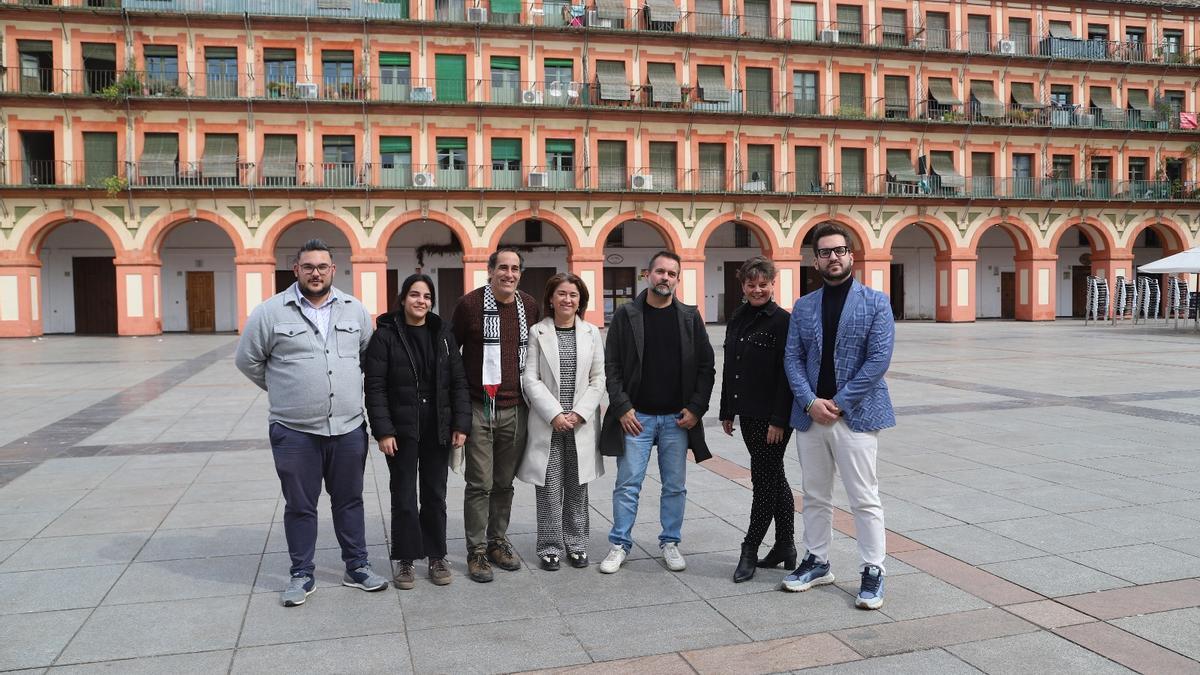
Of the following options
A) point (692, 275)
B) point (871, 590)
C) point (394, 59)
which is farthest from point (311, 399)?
point (692, 275)

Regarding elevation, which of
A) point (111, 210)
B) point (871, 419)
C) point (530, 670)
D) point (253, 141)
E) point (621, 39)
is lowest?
point (530, 670)

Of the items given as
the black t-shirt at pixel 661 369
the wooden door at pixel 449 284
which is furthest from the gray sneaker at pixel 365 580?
the wooden door at pixel 449 284

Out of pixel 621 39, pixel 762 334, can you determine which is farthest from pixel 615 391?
pixel 621 39

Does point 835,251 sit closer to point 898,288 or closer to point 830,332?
point 830,332

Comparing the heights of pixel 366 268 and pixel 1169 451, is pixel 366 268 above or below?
above

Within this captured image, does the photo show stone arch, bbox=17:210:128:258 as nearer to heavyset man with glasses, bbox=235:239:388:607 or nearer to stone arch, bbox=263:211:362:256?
stone arch, bbox=263:211:362:256

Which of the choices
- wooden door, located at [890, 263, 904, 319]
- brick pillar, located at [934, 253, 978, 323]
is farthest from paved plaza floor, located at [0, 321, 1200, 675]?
wooden door, located at [890, 263, 904, 319]

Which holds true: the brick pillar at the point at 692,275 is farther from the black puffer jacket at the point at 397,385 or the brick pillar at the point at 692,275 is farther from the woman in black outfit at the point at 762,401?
the black puffer jacket at the point at 397,385

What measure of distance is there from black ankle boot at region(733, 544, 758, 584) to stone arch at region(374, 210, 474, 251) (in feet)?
87.8

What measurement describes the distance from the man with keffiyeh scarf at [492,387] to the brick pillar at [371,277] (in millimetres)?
26021

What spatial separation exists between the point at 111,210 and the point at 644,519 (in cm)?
2850

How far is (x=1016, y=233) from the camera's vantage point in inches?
1415

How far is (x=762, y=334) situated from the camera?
15.9 ft

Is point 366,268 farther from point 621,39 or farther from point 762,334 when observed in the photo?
point 762,334
